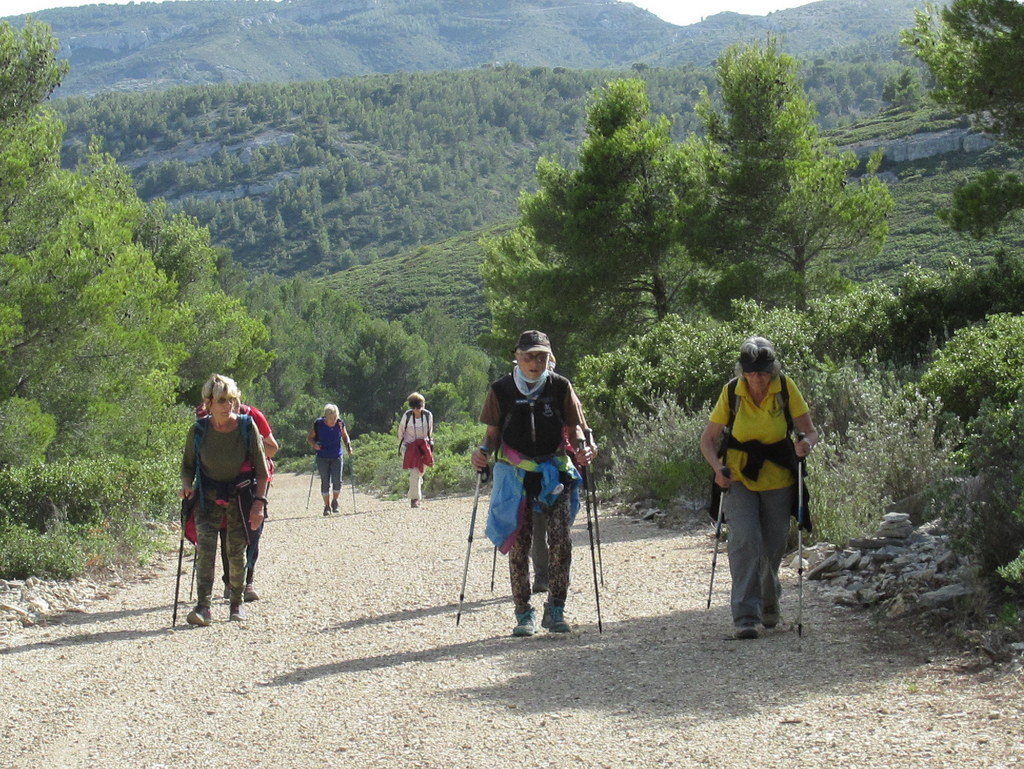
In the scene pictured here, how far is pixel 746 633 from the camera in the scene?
21.6 ft

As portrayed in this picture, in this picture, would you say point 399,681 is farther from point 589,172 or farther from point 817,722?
point 589,172

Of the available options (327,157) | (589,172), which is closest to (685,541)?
(589,172)

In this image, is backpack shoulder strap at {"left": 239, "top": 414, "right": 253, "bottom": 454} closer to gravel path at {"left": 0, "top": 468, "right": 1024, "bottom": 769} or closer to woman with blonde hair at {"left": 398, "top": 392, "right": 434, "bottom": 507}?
gravel path at {"left": 0, "top": 468, "right": 1024, "bottom": 769}

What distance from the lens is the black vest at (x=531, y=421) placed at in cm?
708

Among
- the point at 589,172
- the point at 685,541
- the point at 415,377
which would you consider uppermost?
the point at 589,172

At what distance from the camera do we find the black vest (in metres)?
7.08

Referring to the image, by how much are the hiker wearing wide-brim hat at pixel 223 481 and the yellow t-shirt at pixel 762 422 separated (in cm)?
339

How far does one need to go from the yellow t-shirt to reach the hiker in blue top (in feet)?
37.8

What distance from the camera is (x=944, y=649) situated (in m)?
5.99

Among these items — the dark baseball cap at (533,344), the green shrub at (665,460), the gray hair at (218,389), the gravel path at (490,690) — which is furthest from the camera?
the green shrub at (665,460)

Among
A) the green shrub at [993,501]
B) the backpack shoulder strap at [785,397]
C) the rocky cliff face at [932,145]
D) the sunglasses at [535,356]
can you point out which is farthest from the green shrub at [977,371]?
the rocky cliff face at [932,145]

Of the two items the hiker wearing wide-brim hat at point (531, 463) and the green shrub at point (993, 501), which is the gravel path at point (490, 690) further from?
the green shrub at point (993, 501)

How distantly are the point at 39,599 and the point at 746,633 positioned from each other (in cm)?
591

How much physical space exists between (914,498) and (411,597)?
404 centimetres
